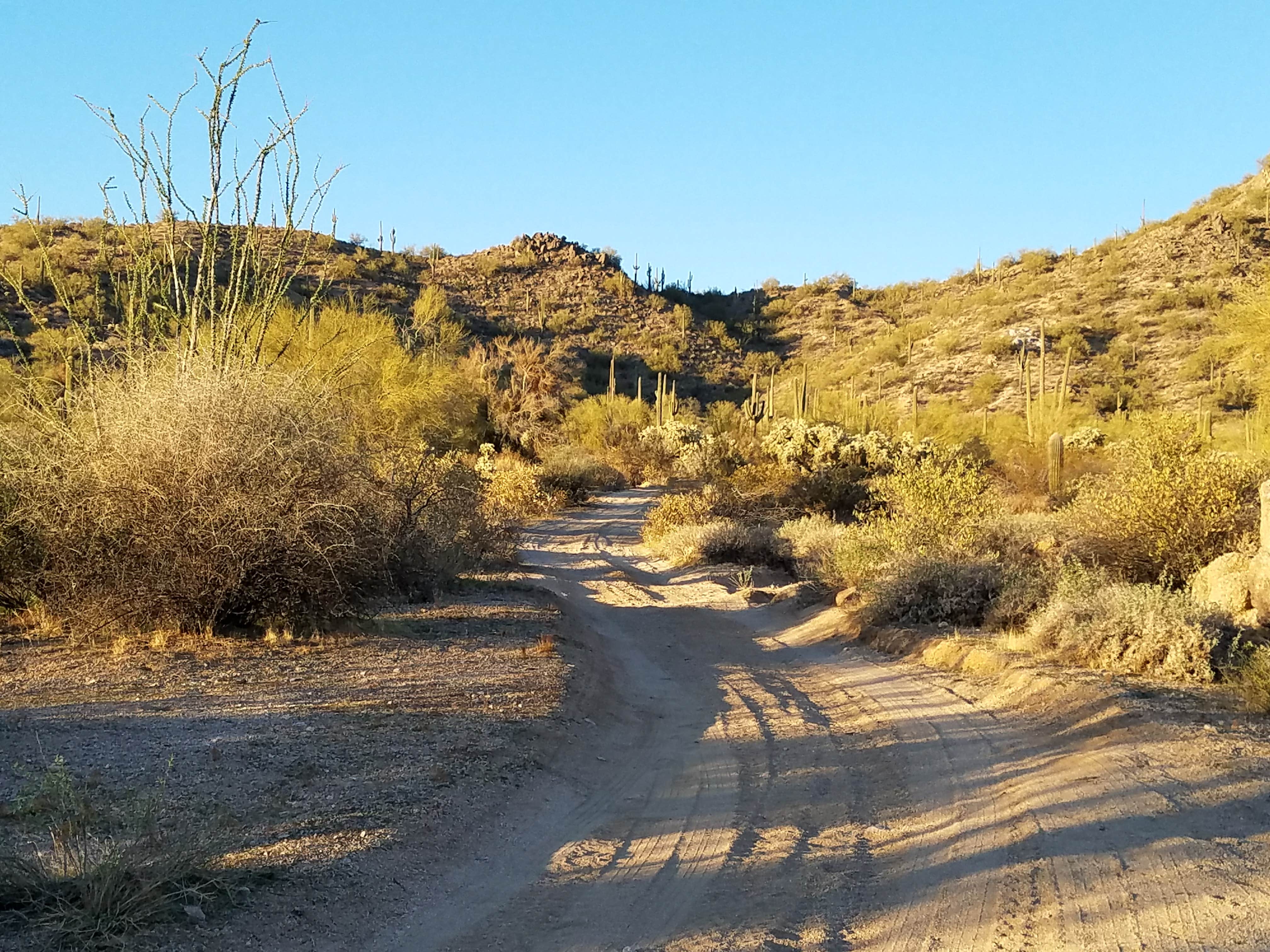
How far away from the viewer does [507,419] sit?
4138cm

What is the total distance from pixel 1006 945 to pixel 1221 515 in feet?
30.3

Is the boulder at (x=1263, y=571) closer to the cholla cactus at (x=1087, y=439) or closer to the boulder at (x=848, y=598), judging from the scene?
the boulder at (x=848, y=598)

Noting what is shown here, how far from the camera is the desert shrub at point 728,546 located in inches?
821

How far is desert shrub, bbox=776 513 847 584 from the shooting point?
16469 mm

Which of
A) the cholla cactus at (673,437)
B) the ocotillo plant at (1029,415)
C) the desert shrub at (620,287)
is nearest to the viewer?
the ocotillo plant at (1029,415)

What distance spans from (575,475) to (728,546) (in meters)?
14.3

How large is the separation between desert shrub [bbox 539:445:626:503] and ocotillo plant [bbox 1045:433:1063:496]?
602 inches

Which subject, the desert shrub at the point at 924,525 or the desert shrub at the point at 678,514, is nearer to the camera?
the desert shrub at the point at 924,525

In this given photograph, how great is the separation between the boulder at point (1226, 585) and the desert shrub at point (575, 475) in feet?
77.3

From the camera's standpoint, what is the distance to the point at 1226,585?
9.96m

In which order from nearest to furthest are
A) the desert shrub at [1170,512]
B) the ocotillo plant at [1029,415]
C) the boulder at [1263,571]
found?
the boulder at [1263,571], the desert shrub at [1170,512], the ocotillo plant at [1029,415]

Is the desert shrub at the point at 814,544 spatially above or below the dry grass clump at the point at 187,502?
below

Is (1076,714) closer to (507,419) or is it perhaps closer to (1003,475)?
(1003,475)

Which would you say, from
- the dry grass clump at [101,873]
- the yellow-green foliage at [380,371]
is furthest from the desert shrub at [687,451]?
the dry grass clump at [101,873]
